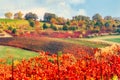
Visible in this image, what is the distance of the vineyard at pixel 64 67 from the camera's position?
3684cm

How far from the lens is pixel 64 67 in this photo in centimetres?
4003

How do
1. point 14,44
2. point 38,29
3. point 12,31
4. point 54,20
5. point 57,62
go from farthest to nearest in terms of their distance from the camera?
point 54,20 → point 38,29 → point 12,31 → point 14,44 → point 57,62

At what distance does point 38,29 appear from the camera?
212ft

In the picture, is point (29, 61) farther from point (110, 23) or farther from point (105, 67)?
point (110, 23)

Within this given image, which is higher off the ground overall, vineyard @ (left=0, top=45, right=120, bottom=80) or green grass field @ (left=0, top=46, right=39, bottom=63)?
green grass field @ (left=0, top=46, right=39, bottom=63)

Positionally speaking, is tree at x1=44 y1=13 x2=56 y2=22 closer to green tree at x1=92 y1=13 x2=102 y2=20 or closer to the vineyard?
green tree at x1=92 y1=13 x2=102 y2=20

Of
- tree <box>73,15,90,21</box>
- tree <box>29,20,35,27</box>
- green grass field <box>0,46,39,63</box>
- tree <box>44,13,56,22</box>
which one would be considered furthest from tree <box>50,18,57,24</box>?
green grass field <box>0,46,39,63</box>

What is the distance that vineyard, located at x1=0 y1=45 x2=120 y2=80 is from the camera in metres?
36.8

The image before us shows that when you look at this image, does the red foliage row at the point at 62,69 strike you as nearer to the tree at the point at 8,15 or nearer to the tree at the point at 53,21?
the tree at the point at 53,21

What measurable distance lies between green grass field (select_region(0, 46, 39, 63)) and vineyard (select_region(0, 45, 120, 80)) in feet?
3.51

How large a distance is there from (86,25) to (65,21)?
336cm

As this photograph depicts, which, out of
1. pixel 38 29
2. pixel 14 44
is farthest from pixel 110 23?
pixel 14 44

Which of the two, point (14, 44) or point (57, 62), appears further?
point (14, 44)

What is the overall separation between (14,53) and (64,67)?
23.2ft
